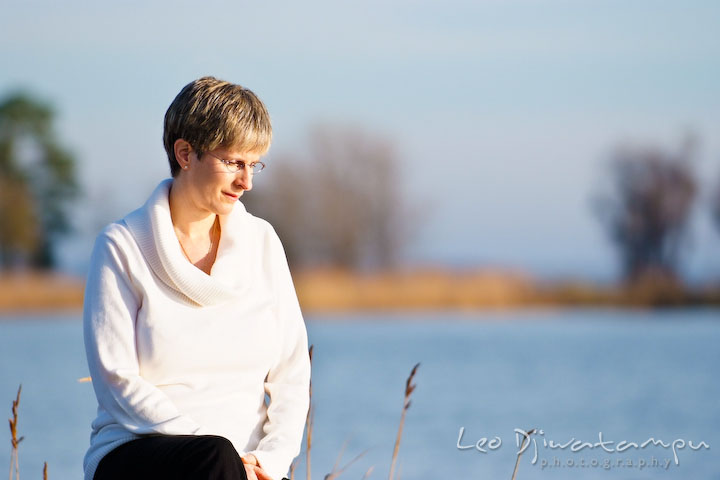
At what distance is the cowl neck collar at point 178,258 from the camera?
2.29 m

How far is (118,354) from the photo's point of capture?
2221 millimetres

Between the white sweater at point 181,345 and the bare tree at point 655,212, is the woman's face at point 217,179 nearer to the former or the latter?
the white sweater at point 181,345

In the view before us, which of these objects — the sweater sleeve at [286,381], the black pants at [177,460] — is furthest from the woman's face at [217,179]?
the black pants at [177,460]

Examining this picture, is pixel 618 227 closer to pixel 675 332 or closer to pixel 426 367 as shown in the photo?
pixel 675 332

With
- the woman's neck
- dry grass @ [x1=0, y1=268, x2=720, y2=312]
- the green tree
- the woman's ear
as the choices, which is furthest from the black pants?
the green tree

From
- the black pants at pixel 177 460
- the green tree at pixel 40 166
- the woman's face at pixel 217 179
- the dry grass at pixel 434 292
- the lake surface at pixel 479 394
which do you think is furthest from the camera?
the green tree at pixel 40 166

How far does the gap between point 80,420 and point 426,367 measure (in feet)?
18.3

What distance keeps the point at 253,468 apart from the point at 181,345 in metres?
0.30

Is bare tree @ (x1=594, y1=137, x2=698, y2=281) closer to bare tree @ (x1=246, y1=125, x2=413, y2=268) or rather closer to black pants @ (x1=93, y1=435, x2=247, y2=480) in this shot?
bare tree @ (x1=246, y1=125, x2=413, y2=268)

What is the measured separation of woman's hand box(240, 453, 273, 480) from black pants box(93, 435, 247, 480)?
0.26 feet

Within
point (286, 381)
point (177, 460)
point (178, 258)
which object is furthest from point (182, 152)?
point (177, 460)

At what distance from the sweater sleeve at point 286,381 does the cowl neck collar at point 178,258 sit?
11cm

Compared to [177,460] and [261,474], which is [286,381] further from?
[177,460]

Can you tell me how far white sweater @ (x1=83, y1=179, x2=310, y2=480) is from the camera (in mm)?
2221
